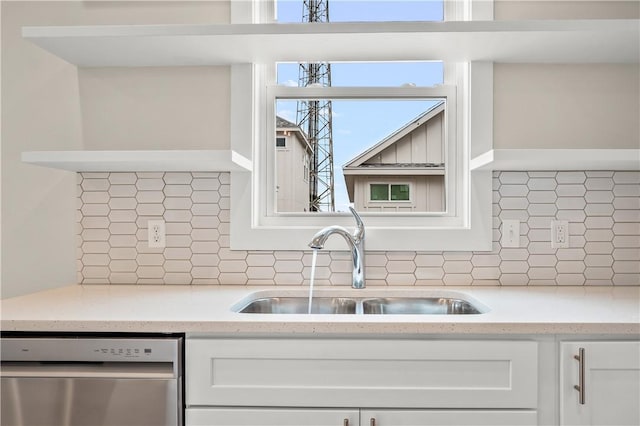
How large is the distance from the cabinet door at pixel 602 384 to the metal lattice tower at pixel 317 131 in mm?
1085

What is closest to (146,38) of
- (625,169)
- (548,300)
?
(548,300)

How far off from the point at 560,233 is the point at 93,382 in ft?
5.78

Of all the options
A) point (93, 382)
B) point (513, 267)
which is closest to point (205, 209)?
point (93, 382)

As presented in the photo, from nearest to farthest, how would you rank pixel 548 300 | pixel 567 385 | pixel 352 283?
1. pixel 567 385
2. pixel 548 300
3. pixel 352 283

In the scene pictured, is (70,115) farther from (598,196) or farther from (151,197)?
(598,196)

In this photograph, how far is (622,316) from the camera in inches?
48.3

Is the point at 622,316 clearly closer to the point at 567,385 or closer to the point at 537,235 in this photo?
the point at 567,385

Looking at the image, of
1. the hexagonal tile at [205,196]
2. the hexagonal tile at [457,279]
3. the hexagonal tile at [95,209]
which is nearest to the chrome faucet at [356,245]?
the hexagonal tile at [457,279]

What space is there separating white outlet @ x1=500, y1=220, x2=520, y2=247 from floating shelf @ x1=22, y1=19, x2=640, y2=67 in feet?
2.18

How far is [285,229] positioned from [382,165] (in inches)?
20.7

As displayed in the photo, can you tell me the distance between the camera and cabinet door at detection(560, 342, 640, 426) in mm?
1163

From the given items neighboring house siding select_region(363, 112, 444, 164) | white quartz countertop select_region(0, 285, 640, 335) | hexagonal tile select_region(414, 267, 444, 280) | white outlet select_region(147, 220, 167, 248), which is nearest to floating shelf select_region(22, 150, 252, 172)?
white outlet select_region(147, 220, 167, 248)

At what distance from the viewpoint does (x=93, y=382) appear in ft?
3.80

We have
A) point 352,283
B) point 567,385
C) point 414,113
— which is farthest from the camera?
point 414,113
